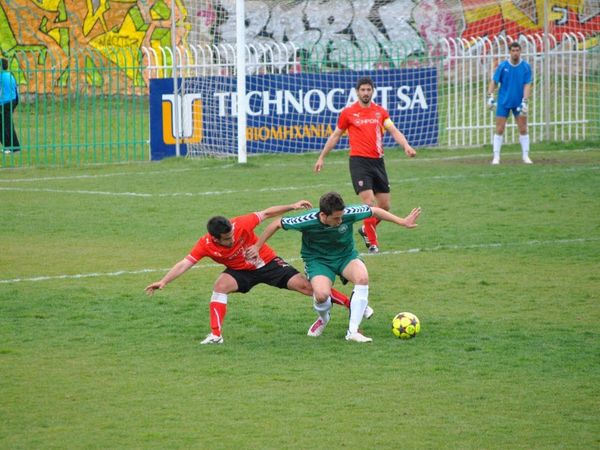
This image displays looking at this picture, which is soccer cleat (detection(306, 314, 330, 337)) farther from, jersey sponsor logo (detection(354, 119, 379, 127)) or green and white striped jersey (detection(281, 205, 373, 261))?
jersey sponsor logo (detection(354, 119, 379, 127))

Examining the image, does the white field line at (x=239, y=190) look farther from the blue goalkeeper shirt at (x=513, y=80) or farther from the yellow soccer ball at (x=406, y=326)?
the yellow soccer ball at (x=406, y=326)

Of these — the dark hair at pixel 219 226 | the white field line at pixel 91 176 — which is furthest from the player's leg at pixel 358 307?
the white field line at pixel 91 176

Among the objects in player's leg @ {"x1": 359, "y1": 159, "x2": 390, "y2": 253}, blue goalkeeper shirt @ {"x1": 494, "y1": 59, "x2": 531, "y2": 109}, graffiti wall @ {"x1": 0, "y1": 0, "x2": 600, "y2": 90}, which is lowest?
player's leg @ {"x1": 359, "y1": 159, "x2": 390, "y2": 253}

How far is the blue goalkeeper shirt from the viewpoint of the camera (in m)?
21.7

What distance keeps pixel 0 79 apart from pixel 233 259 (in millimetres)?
15370

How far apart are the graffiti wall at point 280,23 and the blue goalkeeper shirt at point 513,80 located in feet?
43.3

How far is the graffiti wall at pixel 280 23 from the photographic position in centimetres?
3647

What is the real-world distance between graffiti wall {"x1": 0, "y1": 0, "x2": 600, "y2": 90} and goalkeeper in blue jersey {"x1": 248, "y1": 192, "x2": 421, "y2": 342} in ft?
79.8

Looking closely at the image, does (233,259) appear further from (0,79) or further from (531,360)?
(0,79)

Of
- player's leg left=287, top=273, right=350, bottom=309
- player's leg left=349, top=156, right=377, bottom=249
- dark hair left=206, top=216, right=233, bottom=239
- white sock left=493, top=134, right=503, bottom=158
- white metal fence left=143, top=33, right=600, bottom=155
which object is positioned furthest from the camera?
white metal fence left=143, top=33, right=600, bottom=155

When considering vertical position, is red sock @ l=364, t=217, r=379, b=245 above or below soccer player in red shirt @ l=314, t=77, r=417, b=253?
below

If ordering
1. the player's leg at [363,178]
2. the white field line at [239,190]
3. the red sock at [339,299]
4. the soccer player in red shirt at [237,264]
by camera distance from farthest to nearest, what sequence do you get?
the white field line at [239,190], the player's leg at [363,178], the red sock at [339,299], the soccer player in red shirt at [237,264]

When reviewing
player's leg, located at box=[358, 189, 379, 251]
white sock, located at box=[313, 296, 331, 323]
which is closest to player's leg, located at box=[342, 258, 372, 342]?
white sock, located at box=[313, 296, 331, 323]

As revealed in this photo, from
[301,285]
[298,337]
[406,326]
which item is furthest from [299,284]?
[406,326]
